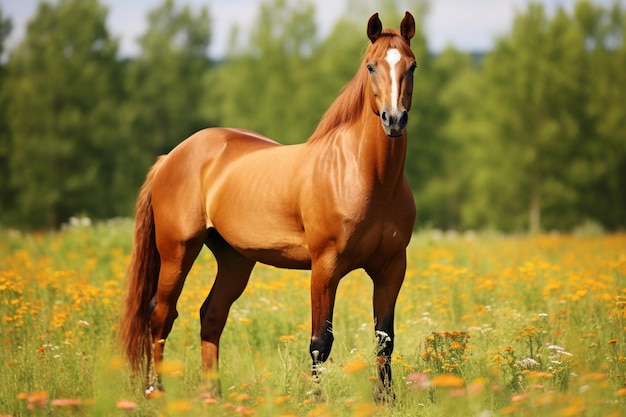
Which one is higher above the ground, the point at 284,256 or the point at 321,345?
the point at 284,256

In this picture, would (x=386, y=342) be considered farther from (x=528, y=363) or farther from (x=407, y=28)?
(x=407, y=28)

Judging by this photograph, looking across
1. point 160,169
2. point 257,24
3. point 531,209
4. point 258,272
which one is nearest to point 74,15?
point 257,24

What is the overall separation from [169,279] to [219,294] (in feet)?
1.44

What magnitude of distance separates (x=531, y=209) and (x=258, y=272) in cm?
2273

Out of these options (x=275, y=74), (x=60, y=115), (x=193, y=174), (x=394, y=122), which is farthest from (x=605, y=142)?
(x=394, y=122)

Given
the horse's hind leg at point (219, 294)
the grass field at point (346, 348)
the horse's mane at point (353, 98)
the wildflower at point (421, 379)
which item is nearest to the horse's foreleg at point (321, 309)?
the grass field at point (346, 348)

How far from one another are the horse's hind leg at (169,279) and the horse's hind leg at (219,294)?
0.24 m

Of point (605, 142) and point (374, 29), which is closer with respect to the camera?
point (374, 29)

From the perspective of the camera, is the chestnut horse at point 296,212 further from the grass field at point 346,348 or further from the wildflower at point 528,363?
the wildflower at point 528,363

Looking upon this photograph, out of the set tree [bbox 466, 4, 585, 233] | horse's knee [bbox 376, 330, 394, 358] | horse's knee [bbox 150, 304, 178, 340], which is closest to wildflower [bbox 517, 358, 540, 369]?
horse's knee [bbox 376, 330, 394, 358]

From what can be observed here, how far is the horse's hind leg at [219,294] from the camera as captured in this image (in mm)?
5980

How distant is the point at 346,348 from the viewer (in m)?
5.32

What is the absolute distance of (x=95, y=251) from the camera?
38.6ft

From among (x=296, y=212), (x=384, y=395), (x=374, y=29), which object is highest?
(x=374, y=29)
